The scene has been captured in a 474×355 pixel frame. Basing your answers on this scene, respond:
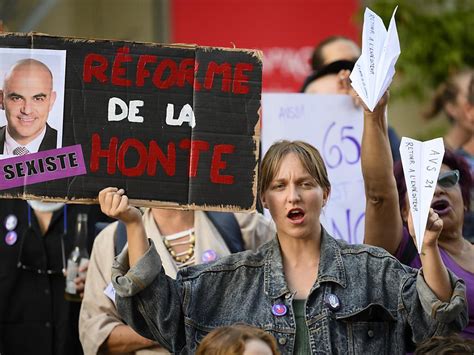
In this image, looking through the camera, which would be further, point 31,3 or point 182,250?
point 31,3

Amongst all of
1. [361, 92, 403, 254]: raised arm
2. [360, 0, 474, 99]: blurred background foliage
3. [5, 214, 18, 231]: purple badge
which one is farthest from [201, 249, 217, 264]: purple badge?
[360, 0, 474, 99]: blurred background foliage

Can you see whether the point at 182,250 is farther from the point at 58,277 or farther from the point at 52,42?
the point at 52,42

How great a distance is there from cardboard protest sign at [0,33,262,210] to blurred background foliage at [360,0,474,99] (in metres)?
6.39

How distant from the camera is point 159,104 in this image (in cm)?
420

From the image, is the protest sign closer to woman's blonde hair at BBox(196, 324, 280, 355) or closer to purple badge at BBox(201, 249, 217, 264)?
purple badge at BBox(201, 249, 217, 264)

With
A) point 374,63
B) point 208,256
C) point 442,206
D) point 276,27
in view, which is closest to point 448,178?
point 442,206

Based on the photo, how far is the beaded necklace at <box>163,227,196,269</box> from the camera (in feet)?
16.4

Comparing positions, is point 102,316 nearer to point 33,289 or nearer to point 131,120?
point 33,289

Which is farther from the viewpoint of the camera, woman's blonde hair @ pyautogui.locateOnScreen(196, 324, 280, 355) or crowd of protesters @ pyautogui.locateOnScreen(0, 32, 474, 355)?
crowd of protesters @ pyautogui.locateOnScreen(0, 32, 474, 355)

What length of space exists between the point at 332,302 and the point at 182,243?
4.01ft

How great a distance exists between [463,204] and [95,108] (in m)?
1.56

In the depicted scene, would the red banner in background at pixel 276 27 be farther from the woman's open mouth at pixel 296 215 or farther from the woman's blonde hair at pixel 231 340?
the woman's blonde hair at pixel 231 340

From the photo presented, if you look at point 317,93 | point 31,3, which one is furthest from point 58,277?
point 31,3

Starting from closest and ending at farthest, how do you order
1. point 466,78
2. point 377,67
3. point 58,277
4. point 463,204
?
point 377,67 → point 463,204 → point 58,277 → point 466,78
